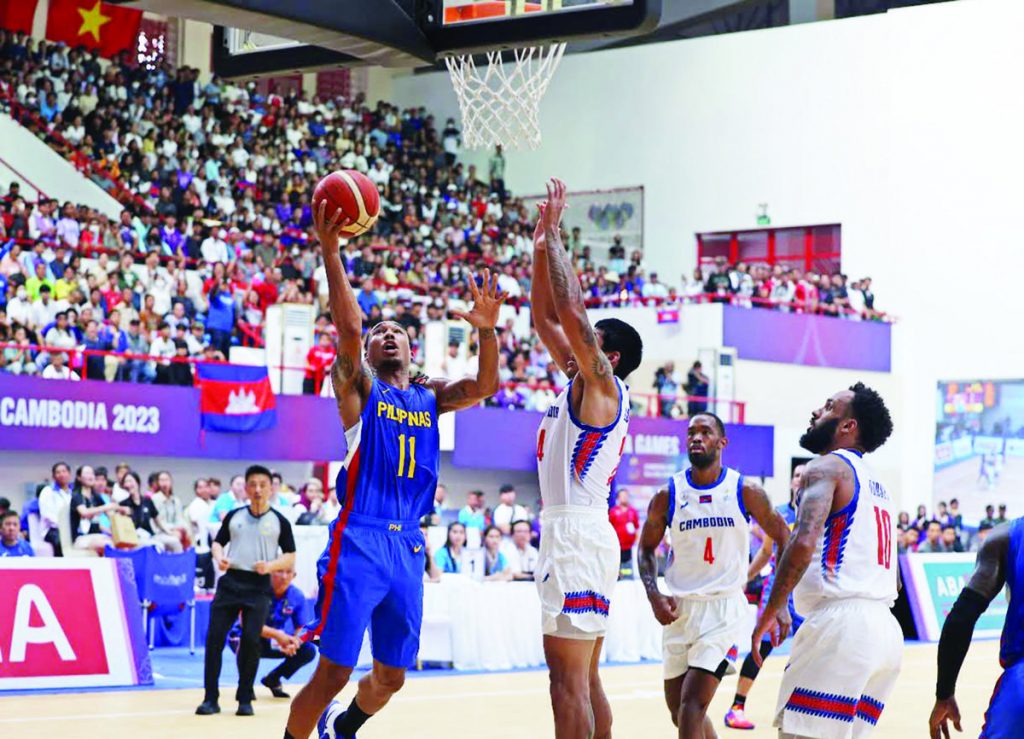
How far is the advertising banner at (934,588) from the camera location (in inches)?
835

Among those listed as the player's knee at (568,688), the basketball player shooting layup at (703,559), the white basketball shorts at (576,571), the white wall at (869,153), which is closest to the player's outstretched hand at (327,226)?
the white basketball shorts at (576,571)

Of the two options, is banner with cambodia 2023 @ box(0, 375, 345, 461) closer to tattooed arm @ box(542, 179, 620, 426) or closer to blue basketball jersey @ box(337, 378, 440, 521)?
blue basketball jersey @ box(337, 378, 440, 521)

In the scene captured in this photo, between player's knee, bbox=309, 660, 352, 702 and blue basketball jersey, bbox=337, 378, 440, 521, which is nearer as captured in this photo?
player's knee, bbox=309, 660, 352, 702

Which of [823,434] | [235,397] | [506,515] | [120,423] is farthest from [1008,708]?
[235,397]

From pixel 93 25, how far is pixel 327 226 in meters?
27.8

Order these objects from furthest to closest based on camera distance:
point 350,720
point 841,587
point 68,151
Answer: point 68,151
point 350,720
point 841,587

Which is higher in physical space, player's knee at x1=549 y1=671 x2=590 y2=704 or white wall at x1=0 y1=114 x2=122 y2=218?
white wall at x1=0 y1=114 x2=122 y2=218

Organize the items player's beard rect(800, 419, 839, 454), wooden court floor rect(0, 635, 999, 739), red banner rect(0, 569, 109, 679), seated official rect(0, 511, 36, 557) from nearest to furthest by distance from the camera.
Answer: player's beard rect(800, 419, 839, 454)
wooden court floor rect(0, 635, 999, 739)
red banner rect(0, 569, 109, 679)
seated official rect(0, 511, 36, 557)

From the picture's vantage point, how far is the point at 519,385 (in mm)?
24859

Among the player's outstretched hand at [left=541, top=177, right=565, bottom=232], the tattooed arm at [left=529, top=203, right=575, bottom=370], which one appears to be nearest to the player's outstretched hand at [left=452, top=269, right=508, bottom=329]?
the tattooed arm at [left=529, top=203, right=575, bottom=370]

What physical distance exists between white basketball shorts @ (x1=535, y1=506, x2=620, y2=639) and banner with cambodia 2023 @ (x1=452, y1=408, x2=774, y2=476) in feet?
54.4

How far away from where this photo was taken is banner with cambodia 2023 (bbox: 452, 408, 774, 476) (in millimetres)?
24531

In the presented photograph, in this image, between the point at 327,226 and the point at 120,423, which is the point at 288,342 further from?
the point at 327,226

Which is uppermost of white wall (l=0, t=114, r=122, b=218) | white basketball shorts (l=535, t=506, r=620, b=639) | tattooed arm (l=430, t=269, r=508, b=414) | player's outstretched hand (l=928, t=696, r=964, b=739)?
white wall (l=0, t=114, r=122, b=218)
